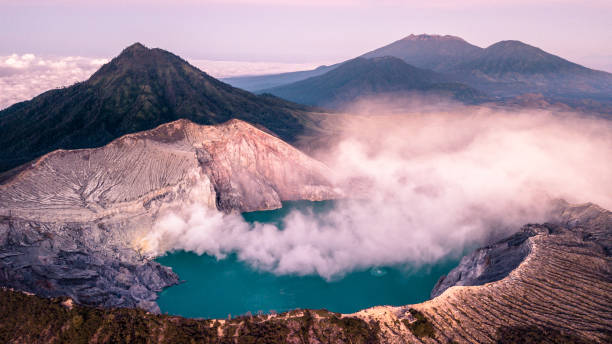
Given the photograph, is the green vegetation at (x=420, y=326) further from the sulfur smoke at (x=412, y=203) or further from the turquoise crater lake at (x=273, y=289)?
the sulfur smoke at (x=412, y=203)

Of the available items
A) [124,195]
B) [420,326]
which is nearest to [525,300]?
[420,326]

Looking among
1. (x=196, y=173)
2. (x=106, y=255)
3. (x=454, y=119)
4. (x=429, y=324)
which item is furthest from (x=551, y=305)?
(x=454, y=119)

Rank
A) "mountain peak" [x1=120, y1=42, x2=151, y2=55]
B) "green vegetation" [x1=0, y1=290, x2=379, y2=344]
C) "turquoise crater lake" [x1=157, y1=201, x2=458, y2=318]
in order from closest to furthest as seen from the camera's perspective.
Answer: "green vegetation" [x1=0, y1=290, x2=379, y2=344], "turquoise crater lake" [x1=157, y1=201, x2=458, y2=318], "mountain peak" [x1=120, y1=42, x2=151, y2=55]

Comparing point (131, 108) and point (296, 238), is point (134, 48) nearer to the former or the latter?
point (131, 108)

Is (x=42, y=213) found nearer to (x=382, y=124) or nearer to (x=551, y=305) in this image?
(x=551, y=305)

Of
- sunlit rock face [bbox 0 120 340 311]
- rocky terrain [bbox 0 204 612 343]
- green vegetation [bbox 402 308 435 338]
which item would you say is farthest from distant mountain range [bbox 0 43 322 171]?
green vegetation [bbox 402 308 435 338]

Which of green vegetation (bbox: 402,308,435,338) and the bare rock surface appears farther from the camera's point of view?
the bare rock surface

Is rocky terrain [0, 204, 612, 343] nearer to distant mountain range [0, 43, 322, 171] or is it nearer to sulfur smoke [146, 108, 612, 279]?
sulfur smoke [146, 108, 612, 279]
